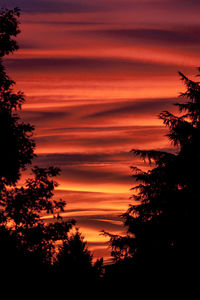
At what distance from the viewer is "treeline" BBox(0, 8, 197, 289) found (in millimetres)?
17844

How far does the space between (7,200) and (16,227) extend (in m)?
0.96

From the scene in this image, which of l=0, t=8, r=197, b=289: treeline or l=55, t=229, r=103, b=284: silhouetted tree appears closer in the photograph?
l=0, t=8, r=197, b=289: treeline

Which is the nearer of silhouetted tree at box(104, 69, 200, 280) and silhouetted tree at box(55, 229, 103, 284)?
silhouetted tree at box(104, 69, 200, 280)

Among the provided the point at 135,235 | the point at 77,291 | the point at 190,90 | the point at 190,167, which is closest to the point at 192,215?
the point at 190,167

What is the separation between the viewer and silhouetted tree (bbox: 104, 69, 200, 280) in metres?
18.1

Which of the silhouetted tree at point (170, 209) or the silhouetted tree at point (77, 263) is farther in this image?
the silhouetted tree at point (77, 263)

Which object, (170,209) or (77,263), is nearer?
(170,209)

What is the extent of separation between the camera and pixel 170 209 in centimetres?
1867

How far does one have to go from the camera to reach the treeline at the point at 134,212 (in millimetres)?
17844

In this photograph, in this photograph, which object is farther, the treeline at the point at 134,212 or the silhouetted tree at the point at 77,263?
the silhouetted tree at the point at 77,263

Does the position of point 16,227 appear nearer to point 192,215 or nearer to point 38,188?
point 38,188

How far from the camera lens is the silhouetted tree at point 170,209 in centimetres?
1811

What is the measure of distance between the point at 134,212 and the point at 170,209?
8.66 ft

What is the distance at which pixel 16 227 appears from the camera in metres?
18.2
